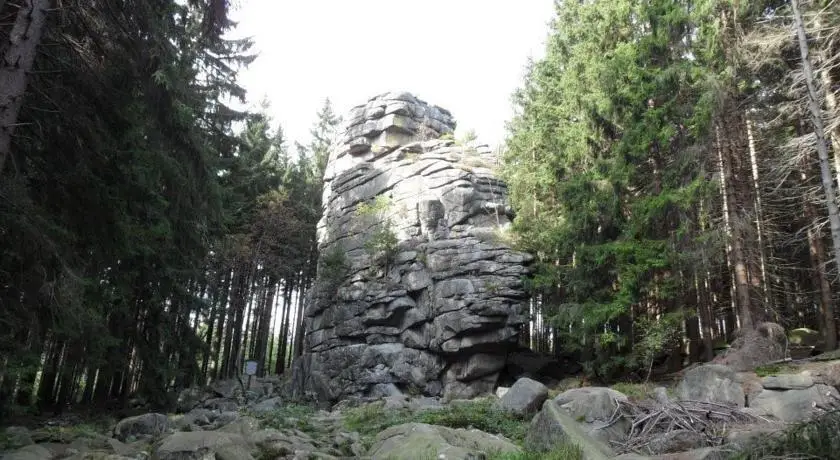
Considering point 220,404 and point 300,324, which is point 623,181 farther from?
point 300,324

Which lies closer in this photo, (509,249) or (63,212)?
(63,212)

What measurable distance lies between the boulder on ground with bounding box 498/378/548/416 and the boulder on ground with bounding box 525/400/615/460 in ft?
9.74

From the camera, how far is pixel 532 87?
23.4m

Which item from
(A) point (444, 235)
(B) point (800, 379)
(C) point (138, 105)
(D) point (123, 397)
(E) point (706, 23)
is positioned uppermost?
(E) point (706, 23)

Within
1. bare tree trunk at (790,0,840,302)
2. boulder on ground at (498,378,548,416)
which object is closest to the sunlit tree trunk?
bare tree trunk at (790,0,840,302)

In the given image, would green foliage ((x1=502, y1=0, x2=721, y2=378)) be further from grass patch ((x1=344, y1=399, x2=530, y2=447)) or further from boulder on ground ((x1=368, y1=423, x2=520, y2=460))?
boulder on ground ((x1=368, y1=423, x2=520, y2=460))

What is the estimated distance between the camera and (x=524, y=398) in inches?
433

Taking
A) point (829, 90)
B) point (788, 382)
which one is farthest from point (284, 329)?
point (829, 90)

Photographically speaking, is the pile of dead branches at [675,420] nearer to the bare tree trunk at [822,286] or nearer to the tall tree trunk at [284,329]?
the bare tree trunk at [822,286]

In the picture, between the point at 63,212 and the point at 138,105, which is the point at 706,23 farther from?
the point at 63,212

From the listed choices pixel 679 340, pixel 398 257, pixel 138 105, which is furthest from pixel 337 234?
pixel 138 105

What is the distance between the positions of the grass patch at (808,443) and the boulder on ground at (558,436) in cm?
256

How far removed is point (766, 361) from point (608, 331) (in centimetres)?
432

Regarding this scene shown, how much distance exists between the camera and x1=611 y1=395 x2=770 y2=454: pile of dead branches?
24.7 ft
